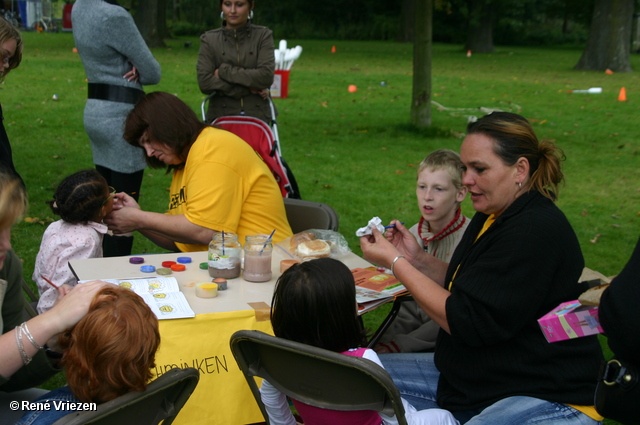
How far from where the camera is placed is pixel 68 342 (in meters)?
1.85

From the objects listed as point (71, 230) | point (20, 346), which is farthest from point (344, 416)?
point (71, 230)

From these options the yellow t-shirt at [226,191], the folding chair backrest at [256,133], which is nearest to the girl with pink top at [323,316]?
the yellow t-shirt at [226,191]

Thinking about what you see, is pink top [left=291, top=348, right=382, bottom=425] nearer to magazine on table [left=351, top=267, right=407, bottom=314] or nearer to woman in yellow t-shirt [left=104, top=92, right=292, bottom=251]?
magazine on table [left=351, top=267, right=407, bottom=314]

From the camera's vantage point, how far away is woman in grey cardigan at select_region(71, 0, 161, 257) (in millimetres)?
4402

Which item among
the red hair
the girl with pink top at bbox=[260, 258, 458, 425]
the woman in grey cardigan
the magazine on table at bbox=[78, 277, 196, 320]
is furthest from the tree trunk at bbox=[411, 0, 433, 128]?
the red hair

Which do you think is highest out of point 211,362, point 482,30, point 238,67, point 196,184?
point 482,30

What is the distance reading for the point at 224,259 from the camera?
276 centimetres

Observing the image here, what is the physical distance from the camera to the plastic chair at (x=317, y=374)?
1.83 metres

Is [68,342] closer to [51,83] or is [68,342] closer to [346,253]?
[346,253]

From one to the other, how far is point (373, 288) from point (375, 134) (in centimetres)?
765

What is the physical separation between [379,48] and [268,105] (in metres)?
23.9

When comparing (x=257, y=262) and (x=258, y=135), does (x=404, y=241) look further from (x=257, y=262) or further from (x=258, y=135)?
(x=258, y=135)

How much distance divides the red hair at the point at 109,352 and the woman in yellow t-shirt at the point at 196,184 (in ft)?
4.52

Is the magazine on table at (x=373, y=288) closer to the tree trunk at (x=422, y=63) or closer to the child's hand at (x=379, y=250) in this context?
the child's hand at (x=379, y=250)
